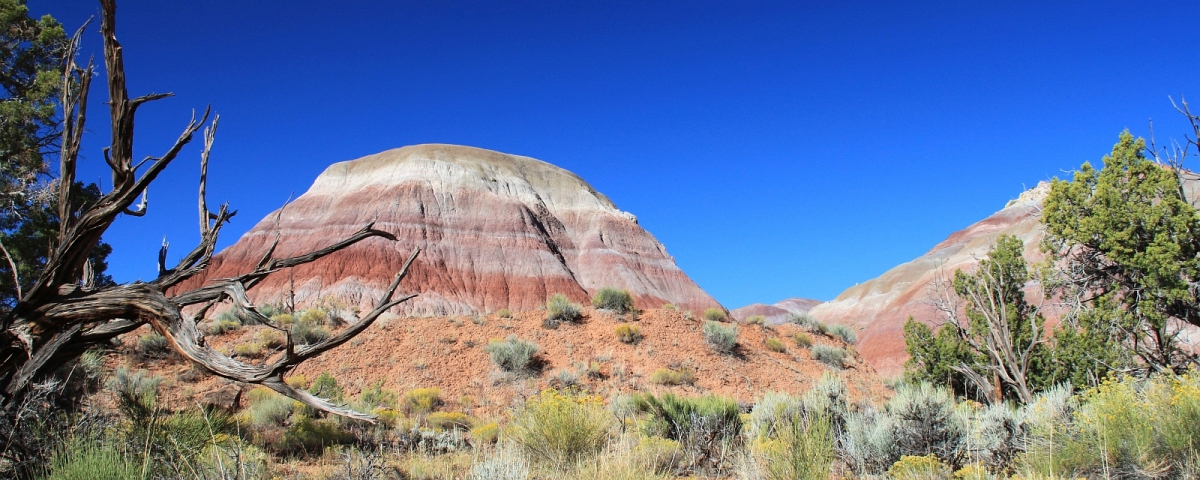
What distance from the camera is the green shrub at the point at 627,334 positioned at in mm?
17219

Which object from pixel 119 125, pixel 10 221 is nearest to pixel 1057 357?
pixel 119 125

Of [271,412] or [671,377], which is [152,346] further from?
[671,377]

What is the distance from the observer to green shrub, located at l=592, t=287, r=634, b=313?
65.5ft

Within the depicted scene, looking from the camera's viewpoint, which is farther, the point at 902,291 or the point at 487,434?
the point at 902,291

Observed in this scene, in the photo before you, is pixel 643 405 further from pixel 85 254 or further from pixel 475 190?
pixel 475 190

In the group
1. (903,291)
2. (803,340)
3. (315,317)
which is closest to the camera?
(315,317)

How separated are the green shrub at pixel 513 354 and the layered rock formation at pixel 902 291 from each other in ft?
67.7

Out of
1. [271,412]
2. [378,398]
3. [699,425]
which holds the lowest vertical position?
A: [699,425]

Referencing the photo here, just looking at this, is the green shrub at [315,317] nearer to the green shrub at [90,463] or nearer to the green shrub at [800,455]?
the green shrub at [90,463]

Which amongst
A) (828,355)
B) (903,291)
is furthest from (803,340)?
(903,291)

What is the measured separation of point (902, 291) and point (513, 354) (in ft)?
168

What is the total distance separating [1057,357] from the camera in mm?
12359

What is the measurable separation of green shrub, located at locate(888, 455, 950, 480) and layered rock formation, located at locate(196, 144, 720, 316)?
34176mm

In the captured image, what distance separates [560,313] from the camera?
18641 millimetres
